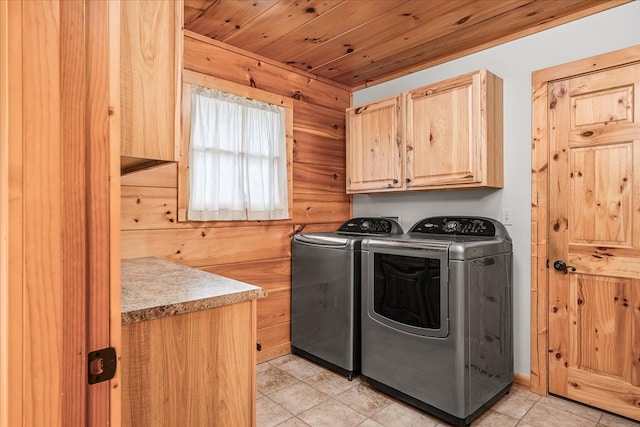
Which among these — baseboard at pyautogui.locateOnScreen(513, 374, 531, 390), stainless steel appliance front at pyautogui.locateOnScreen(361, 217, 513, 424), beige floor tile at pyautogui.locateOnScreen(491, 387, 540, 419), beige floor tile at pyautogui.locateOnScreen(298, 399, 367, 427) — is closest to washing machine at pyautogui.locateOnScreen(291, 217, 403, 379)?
stainless steel appliance front at pyautogui.locateOnScreen(361, 217, 513, 424)

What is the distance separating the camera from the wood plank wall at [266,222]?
241 cm

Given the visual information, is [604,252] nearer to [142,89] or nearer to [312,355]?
[312,355]

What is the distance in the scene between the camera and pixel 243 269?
2869mm

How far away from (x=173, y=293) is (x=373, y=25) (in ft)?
6.86

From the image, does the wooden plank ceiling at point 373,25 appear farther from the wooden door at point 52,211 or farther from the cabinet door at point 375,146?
the wooden door at point 52,211

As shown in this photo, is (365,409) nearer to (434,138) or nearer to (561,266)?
(561,266)

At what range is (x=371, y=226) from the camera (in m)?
3.29

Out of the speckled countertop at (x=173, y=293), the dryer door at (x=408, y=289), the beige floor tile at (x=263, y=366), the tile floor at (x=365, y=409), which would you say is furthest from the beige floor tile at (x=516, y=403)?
the speckled countertop at (x=173, y=293)

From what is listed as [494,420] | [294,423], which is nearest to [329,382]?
[294,423]

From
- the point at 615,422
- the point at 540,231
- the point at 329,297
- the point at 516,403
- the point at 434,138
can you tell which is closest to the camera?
the point at 615,422

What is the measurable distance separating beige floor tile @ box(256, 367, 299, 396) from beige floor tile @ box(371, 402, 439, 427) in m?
0.69

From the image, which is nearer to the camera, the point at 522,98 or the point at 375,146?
the point at 522,98

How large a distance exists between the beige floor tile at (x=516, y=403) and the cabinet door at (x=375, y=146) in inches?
62.2

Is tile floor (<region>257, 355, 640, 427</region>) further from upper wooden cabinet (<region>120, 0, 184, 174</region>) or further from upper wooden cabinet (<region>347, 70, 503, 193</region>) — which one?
upper wooden cabinet (<region>120, 0, 184, 174</region>)
